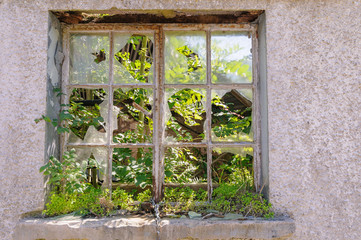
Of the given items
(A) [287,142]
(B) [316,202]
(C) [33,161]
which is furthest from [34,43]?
(B) [316,202]

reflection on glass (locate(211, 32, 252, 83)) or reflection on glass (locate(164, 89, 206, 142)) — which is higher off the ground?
reflection on glass (locate(211, 32, 252, 83))

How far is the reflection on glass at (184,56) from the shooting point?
2.16 metres

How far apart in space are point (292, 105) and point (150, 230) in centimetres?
124

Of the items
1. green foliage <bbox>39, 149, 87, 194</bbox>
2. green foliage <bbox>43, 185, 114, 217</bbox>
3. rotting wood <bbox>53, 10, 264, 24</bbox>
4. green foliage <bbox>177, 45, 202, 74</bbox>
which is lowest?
green foliage <bbox>43, 185, 114, 217</bbox>

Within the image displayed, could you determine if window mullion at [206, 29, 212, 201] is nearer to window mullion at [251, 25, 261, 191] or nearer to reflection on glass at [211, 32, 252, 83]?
reflection on glass at [211, 32, 252, 83]

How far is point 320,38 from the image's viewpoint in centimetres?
190

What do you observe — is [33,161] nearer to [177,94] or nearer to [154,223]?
[154,223]

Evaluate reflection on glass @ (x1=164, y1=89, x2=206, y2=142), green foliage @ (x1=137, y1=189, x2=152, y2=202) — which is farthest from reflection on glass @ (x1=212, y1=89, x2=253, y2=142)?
green foliage @ (x1=137, y1=189, x2=152, y2=202)

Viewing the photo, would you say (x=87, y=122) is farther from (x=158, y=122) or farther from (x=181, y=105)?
(x=181, y=105)

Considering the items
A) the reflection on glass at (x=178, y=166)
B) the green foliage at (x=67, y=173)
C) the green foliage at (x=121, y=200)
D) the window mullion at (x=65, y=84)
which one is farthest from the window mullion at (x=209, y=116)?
the window mullion at (x=65, y=84)

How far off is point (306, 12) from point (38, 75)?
1.90m

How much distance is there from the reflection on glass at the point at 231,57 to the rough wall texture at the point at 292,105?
10.5 inches

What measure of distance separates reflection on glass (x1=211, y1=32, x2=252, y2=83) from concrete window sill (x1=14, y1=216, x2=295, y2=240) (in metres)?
1.05

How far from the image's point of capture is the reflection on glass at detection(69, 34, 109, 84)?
7.16ft
